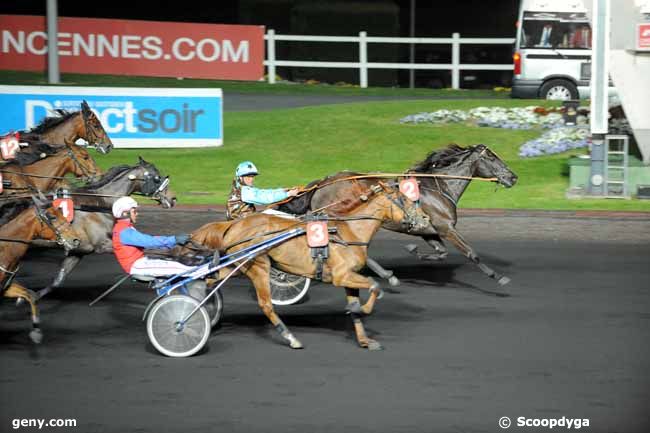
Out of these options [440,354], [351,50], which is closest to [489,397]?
[440,354]

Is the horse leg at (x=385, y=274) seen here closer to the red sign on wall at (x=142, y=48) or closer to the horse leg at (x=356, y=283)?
the horse leg at (x=356, y=283)

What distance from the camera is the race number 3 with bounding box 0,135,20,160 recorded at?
500 inches

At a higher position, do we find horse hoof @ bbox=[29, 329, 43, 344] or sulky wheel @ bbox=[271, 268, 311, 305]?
sulky wheel @ bbox=[271, 268, 311, 305]

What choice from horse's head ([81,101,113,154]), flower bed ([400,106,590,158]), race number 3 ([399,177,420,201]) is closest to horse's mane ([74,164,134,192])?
horse's head ([81,101,113,154])

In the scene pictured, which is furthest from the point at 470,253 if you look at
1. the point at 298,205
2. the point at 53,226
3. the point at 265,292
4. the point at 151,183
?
the point at 53,226

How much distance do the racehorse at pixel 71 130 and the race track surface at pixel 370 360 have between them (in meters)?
1.72

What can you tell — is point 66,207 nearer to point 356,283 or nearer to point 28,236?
point 28,236

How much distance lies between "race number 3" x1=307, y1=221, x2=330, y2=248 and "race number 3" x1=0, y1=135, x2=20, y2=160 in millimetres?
5310

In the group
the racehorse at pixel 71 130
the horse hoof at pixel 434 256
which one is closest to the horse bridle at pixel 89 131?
the racehorse at pixel 71 130

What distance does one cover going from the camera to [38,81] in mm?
26047

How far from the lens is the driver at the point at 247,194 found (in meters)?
10.7

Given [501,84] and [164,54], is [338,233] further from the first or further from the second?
[501,84]

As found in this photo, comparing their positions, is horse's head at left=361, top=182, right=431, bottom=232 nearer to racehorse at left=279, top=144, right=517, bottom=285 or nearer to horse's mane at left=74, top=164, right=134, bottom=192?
racehorse at left=279, top=144, right=517, bottom=285

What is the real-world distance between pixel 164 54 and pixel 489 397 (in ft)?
67.9
